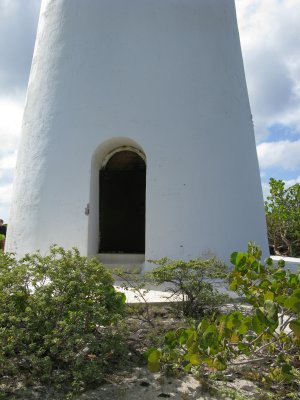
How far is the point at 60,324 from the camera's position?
2877 mm

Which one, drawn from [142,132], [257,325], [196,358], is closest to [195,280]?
[196,358]

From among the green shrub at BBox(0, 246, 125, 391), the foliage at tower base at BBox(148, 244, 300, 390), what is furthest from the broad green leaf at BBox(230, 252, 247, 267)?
the green shrub at BBox(0, 246, 125, 391)

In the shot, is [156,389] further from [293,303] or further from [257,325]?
[293,303]

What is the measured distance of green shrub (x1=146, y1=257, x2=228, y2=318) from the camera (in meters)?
4.04

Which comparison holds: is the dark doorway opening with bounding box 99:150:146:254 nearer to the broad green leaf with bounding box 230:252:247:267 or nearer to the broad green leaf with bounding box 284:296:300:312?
the broad green leaf with bounding box 230:252:247:267

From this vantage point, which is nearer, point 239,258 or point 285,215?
point 239,258

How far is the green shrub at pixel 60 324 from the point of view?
281cm

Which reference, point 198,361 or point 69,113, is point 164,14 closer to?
point 69,113

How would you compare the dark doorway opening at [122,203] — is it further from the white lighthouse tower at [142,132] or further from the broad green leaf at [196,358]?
the broad green leaf at [196,358]

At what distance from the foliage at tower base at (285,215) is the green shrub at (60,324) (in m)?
8.37

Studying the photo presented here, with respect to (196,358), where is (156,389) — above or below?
below

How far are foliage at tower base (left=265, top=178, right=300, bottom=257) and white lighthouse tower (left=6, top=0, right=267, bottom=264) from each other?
4980 millimetres

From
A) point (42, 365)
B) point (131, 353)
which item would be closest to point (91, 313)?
point (42, 365)

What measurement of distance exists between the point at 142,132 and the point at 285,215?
6415 millimetres
